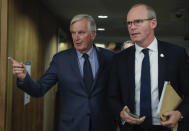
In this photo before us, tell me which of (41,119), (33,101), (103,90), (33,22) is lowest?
(41,119)

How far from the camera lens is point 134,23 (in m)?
1.55

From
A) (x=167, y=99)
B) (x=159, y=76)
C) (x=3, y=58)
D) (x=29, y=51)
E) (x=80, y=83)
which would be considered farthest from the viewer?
(x=29, y=51)

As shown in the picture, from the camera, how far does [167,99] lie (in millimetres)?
1375

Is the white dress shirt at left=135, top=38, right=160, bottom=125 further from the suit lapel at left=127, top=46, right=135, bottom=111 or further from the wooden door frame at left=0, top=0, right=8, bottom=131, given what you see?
the wooden door frame at left=0, top=0, right=8, bottom=131

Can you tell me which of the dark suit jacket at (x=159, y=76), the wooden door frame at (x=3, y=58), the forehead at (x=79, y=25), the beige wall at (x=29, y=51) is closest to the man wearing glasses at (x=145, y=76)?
the dark suit jacket at (x=159, y=76)

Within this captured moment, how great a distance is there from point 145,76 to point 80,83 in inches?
20.7

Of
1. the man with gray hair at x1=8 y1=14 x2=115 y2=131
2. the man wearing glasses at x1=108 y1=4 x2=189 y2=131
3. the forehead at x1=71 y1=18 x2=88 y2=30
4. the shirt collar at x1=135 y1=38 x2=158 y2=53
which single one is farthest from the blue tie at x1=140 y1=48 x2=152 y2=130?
the forehead at x1=71 y1=18 x2=88 y2=30

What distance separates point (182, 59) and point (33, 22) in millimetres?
2403

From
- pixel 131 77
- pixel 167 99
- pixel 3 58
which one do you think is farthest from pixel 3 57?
pixel 167 99

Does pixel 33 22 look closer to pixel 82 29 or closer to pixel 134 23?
pixel 82 29

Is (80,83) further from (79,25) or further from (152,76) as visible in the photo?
(152,76)

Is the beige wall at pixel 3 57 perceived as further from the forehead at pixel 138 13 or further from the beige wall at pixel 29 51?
the forehead at pixel 138 13

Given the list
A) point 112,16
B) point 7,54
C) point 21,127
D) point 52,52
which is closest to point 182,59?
point 7,54

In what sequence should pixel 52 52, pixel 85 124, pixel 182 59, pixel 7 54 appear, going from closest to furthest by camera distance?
pixel 182 59, pixel 85 124, pixel 7 54, pixel 52 52
